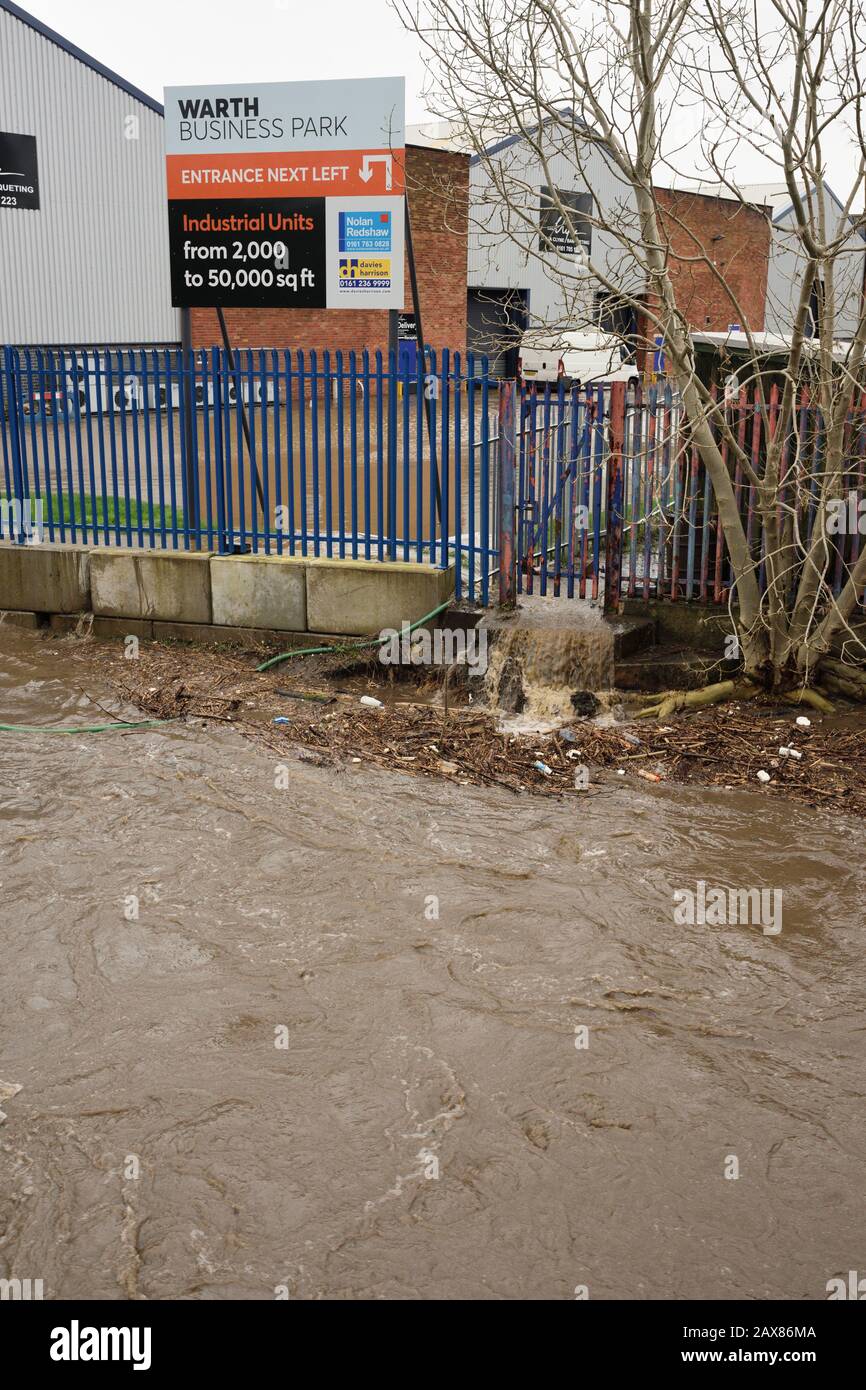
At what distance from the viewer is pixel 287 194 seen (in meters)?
11.5

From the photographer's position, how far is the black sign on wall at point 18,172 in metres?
24.1

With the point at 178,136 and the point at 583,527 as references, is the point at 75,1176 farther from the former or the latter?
the point at 178,136

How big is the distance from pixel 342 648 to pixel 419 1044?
224 inches

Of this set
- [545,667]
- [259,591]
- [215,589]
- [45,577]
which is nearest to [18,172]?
[45,577]

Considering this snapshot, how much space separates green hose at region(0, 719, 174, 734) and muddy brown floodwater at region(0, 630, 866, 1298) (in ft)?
3.20

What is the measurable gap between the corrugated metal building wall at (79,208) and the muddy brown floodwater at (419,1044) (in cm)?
1884

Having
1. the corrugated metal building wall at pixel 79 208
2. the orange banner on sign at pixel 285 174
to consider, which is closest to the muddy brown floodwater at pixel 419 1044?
the orange banner on sign at pixel 285 174

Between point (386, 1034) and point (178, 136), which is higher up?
point (178, 136)

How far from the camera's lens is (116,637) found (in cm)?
1198

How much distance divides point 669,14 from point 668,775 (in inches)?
199

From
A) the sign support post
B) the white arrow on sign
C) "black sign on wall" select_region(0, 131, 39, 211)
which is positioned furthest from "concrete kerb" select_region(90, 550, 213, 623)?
→ "black sign on wall" select_region(0, 131, 39, 211)

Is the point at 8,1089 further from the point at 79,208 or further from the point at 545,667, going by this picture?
the point at 79,208
